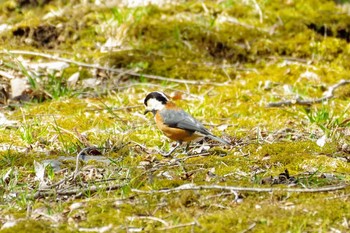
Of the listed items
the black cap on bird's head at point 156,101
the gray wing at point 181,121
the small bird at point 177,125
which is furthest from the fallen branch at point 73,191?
the black cap on bird's head at point 156,101

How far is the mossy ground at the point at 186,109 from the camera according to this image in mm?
4270

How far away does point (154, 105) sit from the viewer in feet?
20.8

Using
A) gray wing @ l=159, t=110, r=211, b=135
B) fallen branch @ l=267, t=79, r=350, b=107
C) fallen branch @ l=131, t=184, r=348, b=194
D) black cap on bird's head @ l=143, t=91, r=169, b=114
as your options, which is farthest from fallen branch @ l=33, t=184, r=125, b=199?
fallen branch @ l=267, t=79, r=350, b=107

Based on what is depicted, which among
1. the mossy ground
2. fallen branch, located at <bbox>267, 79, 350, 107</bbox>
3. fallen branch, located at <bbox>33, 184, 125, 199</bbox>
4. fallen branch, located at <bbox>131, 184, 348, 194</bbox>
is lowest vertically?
fallen branch, located at <bbox>267, 79, 350, 107</bbox>

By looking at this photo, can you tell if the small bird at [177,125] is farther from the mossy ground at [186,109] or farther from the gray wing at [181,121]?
the mossy ground at [186,109]

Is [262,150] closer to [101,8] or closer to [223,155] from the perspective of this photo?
[223,155]

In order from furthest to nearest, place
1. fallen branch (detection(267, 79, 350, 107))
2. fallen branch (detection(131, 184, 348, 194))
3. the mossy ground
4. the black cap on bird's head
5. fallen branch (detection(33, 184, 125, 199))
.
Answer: fallen branch (detection(267, 79, 350, 107)) < the black cap on bird's head < fallen branch (detection(33, 184, 125, 199)) < fallen branch (detection(131, 184, 348, 194)) < the mossy ground

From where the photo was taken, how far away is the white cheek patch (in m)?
6.29

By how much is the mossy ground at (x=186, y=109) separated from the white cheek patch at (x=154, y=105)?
29 centimetres

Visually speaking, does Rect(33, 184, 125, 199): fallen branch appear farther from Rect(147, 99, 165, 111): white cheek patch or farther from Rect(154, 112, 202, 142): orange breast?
Rect(147, 99, 165, 111): white cheek patch

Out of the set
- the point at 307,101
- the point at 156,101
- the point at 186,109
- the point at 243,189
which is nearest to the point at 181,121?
the point at 156,101

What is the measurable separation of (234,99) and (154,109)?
1.71 meters

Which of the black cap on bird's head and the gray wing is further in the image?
the black cap on bird's head

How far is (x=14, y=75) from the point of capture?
8281 mm
